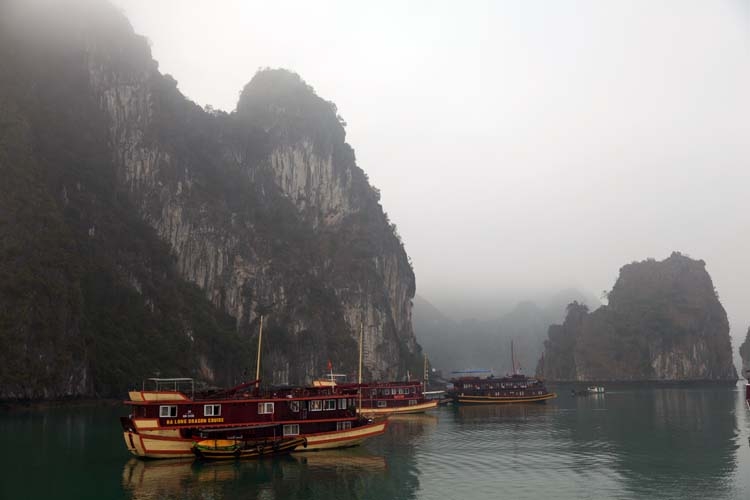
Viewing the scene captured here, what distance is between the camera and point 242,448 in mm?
41344

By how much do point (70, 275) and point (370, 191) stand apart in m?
97.0

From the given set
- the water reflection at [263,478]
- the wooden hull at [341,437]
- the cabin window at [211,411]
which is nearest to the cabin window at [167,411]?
the cabin window at [211,411]

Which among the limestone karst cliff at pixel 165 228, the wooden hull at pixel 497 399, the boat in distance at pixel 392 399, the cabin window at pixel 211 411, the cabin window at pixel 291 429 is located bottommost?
the wooden hull at pixel 497 399

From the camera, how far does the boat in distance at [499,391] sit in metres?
102

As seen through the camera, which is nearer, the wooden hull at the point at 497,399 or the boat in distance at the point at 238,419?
the boat in distance at the point at 238,419

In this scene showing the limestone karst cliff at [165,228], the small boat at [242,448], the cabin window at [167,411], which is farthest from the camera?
the limestone karst cliff at [165,228]

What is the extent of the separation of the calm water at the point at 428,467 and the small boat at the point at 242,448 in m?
0.66

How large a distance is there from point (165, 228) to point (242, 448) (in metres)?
101

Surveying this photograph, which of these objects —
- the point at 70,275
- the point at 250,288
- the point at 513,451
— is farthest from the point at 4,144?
the point at 513,451

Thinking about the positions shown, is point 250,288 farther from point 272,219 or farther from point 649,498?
point 649,498

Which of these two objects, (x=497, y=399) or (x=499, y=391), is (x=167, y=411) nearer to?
(x=497, y=399)

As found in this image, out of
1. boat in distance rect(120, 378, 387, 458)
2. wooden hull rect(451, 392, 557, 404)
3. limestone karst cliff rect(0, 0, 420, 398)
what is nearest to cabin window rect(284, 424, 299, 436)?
boat in distance rect(120, 378, 387, 458)

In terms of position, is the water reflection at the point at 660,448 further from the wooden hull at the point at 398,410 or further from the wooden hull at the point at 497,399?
the wooden hull at the point at 398,410

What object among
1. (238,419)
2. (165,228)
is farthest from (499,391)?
(165,228)
